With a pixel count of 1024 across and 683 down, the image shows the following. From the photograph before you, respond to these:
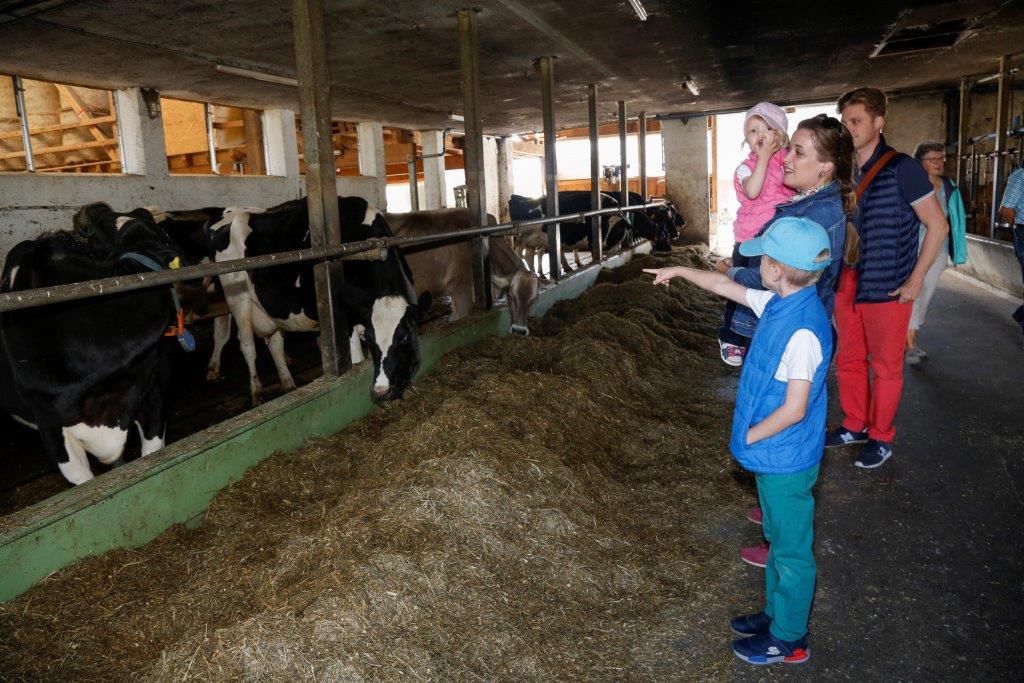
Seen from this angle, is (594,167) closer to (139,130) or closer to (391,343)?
(139,130)

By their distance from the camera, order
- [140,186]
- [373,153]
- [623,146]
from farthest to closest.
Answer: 1. [373,153]
2. [623,146]
3. [140,186]

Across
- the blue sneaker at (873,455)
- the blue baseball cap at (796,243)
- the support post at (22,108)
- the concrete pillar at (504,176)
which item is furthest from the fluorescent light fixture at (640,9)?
the concrete pillar at (504,176)

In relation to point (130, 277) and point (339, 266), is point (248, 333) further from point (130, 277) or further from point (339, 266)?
point (130, 277)

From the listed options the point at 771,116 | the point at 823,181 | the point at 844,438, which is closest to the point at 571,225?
the point at 844,438

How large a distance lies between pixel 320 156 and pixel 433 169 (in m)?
13.2

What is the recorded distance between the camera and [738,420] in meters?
2.19

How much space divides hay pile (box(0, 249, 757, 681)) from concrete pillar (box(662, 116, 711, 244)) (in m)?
13.8

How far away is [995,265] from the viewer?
358 inches

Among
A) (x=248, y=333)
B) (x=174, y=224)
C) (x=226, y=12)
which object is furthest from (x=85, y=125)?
(x=248, y=333)

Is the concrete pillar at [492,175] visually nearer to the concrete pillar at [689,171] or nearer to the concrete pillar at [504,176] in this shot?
the concrete pillar at [504,176]

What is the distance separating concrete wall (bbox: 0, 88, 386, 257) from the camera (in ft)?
25.6

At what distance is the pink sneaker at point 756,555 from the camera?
277cm

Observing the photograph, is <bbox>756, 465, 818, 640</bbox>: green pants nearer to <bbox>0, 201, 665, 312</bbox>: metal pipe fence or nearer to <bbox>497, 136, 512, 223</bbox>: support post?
<bbox>0, 201, 665, 312</bbox>: metal pipe fence

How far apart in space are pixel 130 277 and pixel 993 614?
3.44m
